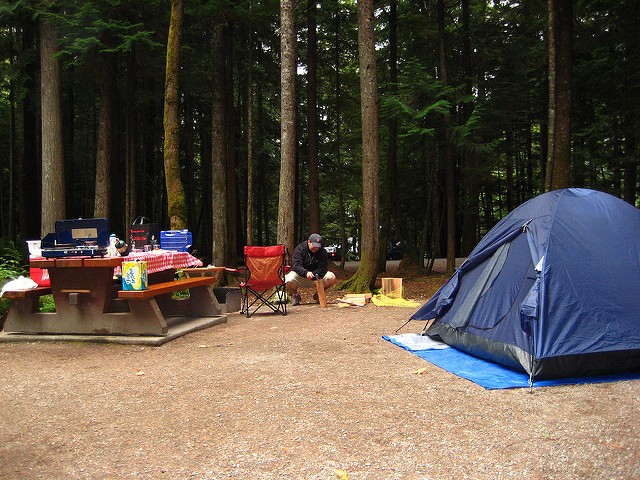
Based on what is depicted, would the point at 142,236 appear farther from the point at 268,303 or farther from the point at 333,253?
the point at 333,253

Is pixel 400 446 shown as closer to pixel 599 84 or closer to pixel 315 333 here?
pixel 315 333

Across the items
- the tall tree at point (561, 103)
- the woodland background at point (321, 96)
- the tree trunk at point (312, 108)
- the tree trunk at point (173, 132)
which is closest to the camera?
the tall tree at point (561, 103)

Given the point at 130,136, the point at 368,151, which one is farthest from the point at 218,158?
the point at 368,151

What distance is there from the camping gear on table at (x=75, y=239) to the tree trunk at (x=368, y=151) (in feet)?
17.9

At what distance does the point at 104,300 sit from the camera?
6.55m

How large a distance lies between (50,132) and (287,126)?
5858 millimetres

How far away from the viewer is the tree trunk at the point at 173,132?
400 inches

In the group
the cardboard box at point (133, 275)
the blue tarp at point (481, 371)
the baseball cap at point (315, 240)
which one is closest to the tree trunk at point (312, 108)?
the baseball cap at point (315, 240)

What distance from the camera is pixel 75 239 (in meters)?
6.42

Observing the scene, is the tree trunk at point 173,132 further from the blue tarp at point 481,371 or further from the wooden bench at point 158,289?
the blue tarp at point 481,371

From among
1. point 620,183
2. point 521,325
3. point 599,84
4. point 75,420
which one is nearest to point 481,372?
point 521,325

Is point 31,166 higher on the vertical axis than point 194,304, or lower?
higher

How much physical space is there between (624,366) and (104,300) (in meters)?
5.74

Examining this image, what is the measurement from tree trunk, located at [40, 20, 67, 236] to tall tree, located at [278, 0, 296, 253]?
18.3 feet
